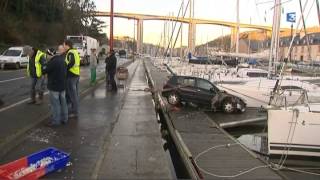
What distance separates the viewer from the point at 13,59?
136 ft

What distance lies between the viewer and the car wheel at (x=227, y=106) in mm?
21938

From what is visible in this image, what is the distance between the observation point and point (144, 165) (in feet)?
29.7

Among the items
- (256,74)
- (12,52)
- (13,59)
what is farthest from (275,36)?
(12,52)

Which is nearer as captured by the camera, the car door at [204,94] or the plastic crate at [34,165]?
the plastic crate at [34,165]

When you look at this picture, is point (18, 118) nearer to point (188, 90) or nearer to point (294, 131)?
point (294, 131)

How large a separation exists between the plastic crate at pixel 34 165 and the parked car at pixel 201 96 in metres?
13.2

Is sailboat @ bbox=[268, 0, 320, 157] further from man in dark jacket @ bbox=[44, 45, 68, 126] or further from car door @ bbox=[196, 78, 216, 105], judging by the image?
car door @ bbox=[196, 78, 216, 105]

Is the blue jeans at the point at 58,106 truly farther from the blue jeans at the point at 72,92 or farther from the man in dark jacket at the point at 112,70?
the man in dark jacket at the point at 112,70

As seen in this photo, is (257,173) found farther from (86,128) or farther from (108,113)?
(108,113)

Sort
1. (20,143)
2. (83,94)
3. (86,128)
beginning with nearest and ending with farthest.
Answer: (20,143) → (86,128) → (83,94)

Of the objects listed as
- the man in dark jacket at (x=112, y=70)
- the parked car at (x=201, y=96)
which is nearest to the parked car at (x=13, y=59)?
the man in dark jacket at (x=112, y=70)

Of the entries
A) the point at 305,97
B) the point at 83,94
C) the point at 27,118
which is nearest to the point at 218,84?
the point at 83,94

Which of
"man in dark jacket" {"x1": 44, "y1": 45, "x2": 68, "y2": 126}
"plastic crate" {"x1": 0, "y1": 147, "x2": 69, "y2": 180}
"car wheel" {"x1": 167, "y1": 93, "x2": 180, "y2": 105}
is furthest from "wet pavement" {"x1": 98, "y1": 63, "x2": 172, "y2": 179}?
"car wheel" {"x1": 167, "y1": 93, "x2": 180, "y2": 105}

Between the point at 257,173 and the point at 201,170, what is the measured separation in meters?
1.17
